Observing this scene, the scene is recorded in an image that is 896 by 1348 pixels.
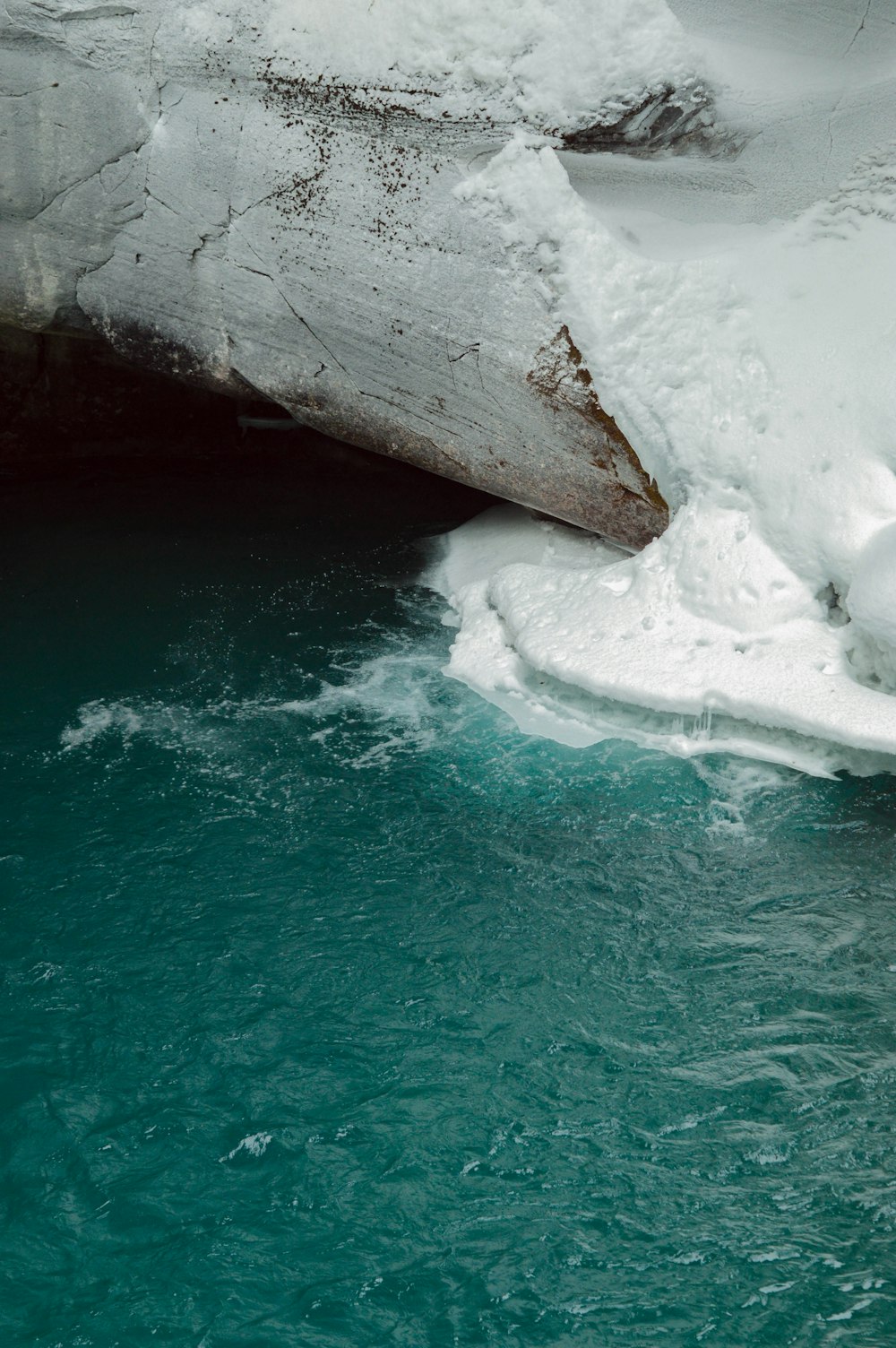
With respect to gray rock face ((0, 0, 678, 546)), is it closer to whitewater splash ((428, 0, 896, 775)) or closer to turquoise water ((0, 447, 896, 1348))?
whitewater splash ((428, 0, 896, 775))

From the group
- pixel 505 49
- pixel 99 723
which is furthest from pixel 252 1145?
pixel 505 49

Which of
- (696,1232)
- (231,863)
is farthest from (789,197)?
(696,1232)

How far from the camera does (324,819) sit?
4.57 meters

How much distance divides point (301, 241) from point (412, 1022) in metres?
3.97

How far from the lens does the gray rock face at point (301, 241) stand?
5.70 m

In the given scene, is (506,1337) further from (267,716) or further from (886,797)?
(267,716)

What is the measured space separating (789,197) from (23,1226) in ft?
16.9

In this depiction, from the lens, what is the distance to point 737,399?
5367mm

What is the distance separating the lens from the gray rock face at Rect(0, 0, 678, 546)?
18.7 ft

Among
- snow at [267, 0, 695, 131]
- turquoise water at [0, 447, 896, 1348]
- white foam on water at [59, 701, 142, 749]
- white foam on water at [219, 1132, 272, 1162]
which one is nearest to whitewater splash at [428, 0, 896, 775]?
snow at [267, 0, 695, 131]

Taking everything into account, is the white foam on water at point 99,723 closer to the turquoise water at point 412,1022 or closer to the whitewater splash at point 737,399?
the turquoise water at point 412,1022

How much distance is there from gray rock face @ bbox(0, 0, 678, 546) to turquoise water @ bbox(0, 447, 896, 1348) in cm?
122

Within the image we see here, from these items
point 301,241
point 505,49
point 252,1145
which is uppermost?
point 505,49

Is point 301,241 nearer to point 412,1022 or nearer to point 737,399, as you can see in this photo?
point 737,399
